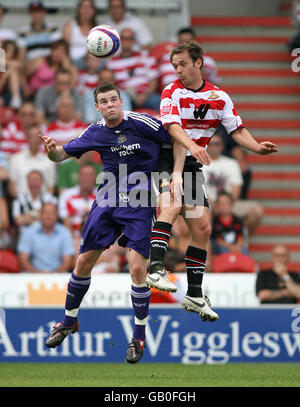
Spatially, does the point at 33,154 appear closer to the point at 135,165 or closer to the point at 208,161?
the point at 135,165

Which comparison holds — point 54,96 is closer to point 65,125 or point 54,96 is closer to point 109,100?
point 65,125

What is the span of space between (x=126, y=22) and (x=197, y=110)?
281 inches

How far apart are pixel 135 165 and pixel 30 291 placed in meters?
4.13

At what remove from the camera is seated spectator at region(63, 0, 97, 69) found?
16.1m

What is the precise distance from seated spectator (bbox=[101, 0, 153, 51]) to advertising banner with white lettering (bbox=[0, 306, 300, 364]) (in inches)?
211

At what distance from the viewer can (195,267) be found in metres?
9.98

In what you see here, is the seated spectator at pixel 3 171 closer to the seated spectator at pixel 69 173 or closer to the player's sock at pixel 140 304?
the seated spectator at pixel 69 173

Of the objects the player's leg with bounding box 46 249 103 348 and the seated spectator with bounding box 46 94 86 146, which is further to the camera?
the seated spectator with bounding box 46 94 86 146

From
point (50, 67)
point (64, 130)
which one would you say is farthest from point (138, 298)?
point (50, 67)

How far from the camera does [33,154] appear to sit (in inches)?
589

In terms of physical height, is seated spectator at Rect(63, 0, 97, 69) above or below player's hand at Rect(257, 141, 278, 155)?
above

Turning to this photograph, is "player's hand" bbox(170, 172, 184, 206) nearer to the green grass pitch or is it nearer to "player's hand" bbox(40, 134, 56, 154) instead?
"player's hand" bbox(40, 134, 56, 154)

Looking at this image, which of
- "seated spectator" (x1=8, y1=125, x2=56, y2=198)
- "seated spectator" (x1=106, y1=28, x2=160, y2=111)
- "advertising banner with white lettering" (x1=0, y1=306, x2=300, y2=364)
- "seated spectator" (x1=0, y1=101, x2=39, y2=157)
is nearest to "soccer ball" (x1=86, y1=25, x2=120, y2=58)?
"advertising banner with white lettering" (x1=0, y1=306, x2=300, y2=364)

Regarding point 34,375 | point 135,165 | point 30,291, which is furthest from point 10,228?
point 135,165
